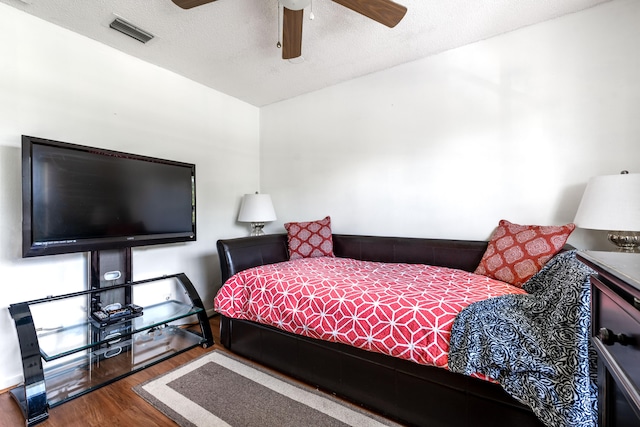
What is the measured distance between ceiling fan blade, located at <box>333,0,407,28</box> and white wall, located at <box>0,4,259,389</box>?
6.43ft

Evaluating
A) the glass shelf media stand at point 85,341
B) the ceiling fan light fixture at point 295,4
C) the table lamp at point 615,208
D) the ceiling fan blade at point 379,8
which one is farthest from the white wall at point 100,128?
the table lamp at point 615,208

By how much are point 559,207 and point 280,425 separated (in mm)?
2294

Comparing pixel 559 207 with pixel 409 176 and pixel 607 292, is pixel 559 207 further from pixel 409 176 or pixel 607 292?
pixel 607 292

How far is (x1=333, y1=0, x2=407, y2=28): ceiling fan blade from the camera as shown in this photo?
4.70ft

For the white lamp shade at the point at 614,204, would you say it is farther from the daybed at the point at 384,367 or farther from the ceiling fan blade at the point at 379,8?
the ceiling fan blade at the point at 379,8

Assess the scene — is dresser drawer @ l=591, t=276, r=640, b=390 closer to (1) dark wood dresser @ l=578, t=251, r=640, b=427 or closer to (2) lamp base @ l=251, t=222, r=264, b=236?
(1) dark wood dresser @ l=578, t=251, r=640, b=427

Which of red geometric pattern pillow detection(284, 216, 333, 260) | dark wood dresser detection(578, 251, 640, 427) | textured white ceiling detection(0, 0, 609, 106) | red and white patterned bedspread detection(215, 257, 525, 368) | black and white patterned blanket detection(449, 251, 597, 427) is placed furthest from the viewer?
red geometric pattern pillow detection(284, 216, 333, 260)

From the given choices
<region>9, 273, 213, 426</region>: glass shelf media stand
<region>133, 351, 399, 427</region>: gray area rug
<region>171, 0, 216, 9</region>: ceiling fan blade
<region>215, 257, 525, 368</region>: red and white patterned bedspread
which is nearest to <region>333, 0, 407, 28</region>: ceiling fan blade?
<region>171, 0, 216, 9</region>: ceiling fan blade

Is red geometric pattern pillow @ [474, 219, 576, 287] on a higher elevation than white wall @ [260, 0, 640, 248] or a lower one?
lower

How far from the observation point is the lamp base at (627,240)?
5.18 feet

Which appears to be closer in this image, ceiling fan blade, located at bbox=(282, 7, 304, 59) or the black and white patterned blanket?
the black and white patterned blanket

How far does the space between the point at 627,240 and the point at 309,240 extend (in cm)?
221

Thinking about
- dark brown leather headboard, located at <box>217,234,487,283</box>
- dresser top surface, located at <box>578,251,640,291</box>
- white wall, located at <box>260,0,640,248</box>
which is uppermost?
white wall, located at <box>260,0,640,248</box>

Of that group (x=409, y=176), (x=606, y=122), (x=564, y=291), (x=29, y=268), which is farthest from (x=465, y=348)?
(x=29, y=268)
